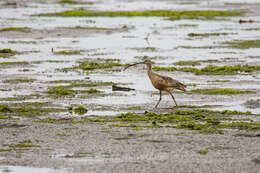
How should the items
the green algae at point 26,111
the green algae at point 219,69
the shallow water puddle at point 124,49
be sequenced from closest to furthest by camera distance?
the green algae at point 26,111 < the shallow water puddle at point 124,49 < the green algae at point 219,69

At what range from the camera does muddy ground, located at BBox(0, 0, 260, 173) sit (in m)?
10.5

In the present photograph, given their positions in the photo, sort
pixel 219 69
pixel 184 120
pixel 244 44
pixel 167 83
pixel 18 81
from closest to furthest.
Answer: pixel 184 120 → pixel 167 83 → pixel 18 81 → pixel 219 69 → pixel 244 44

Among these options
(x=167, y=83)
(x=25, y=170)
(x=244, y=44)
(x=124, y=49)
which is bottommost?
(x=124, y=49)

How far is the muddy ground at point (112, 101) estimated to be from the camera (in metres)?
10.5

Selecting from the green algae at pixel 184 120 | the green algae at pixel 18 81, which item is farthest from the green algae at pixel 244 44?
the green algae at pixel 184 120

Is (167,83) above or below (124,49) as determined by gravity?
above

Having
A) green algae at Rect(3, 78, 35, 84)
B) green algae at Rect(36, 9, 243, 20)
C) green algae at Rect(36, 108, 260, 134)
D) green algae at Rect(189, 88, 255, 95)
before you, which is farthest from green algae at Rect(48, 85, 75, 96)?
green algae at Rect(36, 9, 243, 20)

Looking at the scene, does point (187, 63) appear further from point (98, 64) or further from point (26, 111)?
point (26, 111)

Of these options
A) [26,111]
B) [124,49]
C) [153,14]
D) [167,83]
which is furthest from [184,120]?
[153,14]

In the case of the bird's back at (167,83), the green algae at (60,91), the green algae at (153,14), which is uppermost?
the bird's back at (167,83)

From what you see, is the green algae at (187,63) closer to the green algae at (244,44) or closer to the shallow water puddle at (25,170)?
the green algae at (244,44)

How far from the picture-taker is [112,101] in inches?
640

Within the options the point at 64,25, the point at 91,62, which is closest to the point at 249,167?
the point at 91,62

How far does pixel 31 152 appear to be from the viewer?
11.0 metres
